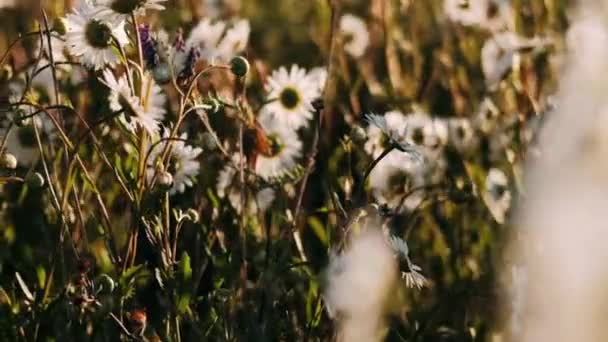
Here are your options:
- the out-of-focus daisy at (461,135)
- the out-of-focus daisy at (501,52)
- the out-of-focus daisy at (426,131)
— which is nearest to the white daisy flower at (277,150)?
Answer: the out-of-focus daisy at (426,131)

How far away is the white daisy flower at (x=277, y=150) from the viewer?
113 centimetres

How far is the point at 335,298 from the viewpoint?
2.01 ft

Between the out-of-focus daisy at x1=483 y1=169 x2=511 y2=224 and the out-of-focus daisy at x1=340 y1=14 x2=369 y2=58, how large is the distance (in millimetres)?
422

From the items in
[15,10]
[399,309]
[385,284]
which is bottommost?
[399,309]

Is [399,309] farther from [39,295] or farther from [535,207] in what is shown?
[535,207]

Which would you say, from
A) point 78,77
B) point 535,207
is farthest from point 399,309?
point 535,207

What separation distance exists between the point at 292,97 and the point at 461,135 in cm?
34

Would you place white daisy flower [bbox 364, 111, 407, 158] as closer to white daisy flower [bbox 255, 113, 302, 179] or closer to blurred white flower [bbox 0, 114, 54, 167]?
white daisy flower [bbox 255, 113, 302, 179]

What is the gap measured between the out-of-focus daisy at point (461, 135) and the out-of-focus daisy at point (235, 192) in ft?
1.26

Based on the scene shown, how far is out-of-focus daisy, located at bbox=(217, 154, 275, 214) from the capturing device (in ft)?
3.51

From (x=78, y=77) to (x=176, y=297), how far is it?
62cm

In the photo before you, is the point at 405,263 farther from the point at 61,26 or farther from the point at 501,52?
the point at 501,52

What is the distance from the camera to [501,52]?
5.04 ft

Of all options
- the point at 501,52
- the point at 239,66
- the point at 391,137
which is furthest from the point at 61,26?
the point at 501,52
